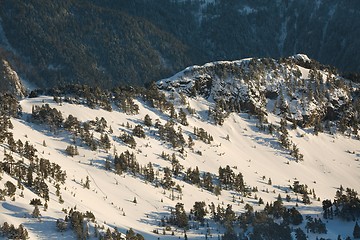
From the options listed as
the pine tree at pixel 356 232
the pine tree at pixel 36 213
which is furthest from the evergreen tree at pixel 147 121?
the pine tree at pixel 356 232

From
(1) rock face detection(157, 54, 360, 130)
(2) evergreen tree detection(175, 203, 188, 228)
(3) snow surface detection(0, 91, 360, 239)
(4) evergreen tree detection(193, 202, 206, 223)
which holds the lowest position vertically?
(2) evergreen tree detection(175, 203, 188, 228)

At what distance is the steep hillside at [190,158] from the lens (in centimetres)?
6981

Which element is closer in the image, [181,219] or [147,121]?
[181,219]

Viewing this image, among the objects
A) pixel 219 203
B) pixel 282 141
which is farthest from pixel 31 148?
pixel 282 141

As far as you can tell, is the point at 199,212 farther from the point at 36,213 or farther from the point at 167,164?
the point at 36,213

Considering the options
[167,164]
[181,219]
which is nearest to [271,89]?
[167,164]

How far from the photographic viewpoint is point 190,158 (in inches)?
3957

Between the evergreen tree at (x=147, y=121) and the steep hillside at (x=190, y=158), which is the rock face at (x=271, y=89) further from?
the evergreen tree at (x=147, y=121)

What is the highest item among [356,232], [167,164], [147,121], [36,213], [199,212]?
[147,121]

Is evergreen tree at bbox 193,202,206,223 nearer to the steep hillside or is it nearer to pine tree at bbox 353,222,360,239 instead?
the steep hillside

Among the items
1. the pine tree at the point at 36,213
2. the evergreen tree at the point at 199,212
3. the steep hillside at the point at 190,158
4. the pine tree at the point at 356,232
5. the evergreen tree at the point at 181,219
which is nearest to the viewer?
the pine tree at the point at 36,213

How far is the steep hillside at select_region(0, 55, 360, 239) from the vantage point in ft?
229

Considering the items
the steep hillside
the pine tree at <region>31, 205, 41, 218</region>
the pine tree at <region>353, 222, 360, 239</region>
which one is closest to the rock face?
the steep hillside

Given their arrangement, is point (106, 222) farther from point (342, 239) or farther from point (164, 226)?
point (342, 239)
